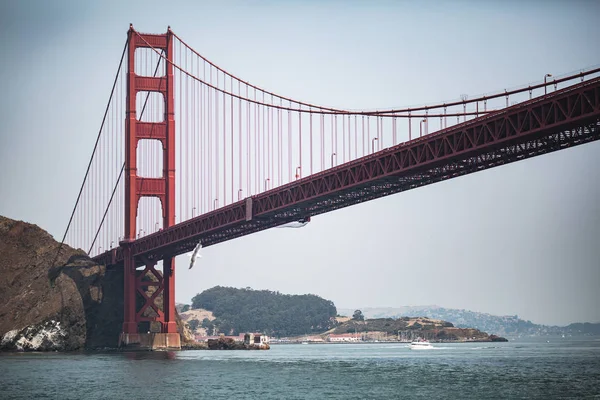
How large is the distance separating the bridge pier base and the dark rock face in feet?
11.7

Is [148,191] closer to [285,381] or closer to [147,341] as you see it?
[147,341]

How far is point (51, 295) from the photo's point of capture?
105m

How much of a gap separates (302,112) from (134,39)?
26.9 meters

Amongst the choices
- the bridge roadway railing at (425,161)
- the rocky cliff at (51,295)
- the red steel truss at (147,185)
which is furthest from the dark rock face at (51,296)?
the bridge roadway railing at (425,161)

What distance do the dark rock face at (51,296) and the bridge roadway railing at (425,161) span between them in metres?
16.8

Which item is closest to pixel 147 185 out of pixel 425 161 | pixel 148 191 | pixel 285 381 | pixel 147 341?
pixel 148 191

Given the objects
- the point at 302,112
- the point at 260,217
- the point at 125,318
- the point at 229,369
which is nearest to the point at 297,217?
the point at 260,217

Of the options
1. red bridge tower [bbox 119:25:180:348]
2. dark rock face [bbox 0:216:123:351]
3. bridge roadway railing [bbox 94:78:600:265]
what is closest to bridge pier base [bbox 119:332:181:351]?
red bridge tower [bbox 119:25:180:348]

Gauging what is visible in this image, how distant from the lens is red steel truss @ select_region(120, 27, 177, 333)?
3981 inches

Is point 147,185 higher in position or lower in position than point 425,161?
higher

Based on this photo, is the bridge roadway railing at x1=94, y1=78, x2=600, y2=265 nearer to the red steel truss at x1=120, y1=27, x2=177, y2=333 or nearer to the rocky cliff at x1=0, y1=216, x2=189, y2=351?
the red steel truss at x1=120, y1=27, x2=177, y2=333

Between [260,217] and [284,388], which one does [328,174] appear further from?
[284,388]

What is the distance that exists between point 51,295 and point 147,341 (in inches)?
444

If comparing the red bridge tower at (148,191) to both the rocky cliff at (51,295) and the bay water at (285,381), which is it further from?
the bay water at (285,381)
